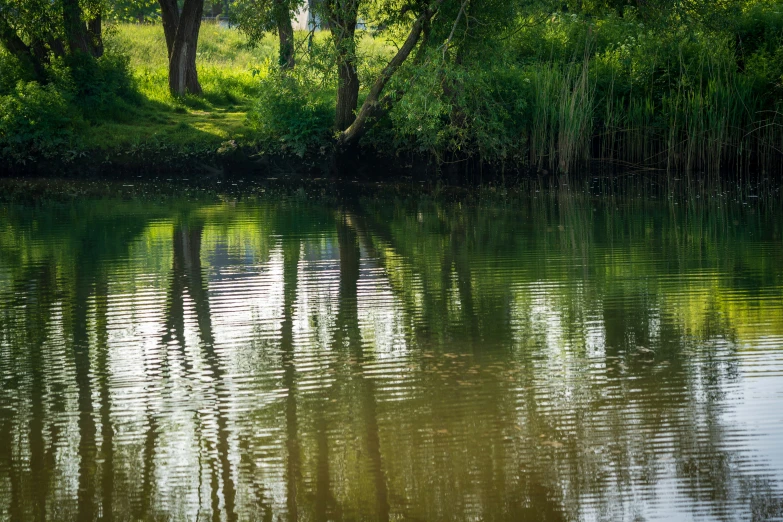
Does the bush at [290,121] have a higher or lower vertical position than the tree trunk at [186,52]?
lower

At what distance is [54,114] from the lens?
Result: 61.9ft

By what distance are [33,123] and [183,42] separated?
411 centimetres

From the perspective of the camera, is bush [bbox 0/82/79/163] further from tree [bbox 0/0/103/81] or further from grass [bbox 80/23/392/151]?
tree [bbox 0/0/103/81]

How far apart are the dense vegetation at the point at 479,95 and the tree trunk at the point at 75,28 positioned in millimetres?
44

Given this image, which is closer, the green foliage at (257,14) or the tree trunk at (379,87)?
the tree trunk at (379,87)

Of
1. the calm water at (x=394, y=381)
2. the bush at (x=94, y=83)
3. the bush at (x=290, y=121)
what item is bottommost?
the calm water at (x=394, y=381)

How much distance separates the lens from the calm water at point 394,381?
4.91 metres

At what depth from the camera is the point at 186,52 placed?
71.2 ft

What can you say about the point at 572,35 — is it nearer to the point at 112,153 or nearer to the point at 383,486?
the point at 112,153

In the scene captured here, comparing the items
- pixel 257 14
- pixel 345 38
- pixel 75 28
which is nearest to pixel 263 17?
pixel 257 14

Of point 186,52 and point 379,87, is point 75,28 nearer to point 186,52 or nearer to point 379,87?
point 186,52

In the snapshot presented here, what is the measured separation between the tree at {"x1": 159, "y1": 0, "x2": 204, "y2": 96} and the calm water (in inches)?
419

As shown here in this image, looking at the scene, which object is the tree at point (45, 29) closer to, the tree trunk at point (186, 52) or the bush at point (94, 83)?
the bush at point (94, 83)

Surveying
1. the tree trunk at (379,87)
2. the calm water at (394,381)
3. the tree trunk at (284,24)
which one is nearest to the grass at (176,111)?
the tree trunk at (284,24)
